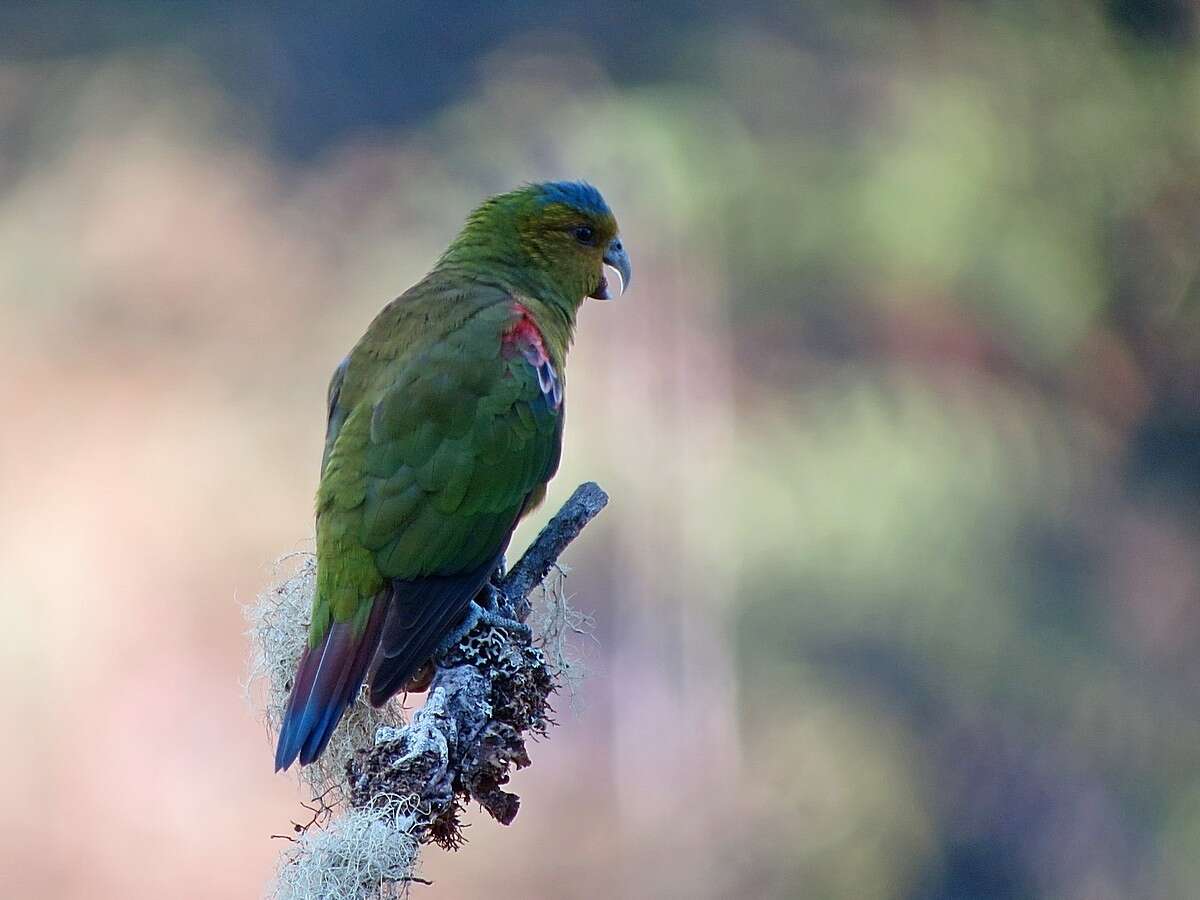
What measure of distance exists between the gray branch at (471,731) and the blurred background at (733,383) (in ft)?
8.47

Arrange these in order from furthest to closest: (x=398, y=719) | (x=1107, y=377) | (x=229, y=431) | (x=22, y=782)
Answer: (x=1107, y=377) < (x=229, y=431) < (x=22, y=782) < (x=398, y=719)

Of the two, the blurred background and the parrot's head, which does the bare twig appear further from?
the blurred background

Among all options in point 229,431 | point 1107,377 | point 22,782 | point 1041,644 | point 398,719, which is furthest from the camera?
point 1107,377

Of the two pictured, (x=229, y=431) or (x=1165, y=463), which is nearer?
(x=229, y=431)

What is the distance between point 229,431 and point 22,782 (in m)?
1.48

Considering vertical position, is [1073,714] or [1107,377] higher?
[1107,377]

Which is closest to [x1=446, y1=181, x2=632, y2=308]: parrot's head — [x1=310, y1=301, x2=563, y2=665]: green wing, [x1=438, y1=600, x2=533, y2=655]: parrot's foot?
[x1=310, y1=301, x2=563, y2=665]: green wing

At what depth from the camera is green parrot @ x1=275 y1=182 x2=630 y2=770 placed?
7.43ft

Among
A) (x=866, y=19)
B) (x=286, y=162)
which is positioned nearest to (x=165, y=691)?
(x=286, y=162)

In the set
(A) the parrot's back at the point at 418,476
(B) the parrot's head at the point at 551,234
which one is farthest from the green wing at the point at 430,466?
(B) the parrot's head at the point at 551,234

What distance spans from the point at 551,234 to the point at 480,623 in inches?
46.4

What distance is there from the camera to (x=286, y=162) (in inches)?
232

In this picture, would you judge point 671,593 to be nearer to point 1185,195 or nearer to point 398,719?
point 398,719

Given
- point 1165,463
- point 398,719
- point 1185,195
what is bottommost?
point 398,719
